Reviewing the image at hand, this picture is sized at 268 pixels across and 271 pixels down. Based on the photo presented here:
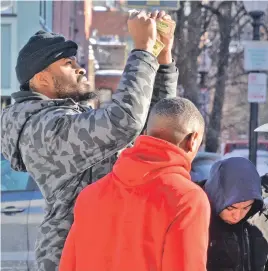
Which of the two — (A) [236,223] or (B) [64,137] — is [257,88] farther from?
(B) [64,137]

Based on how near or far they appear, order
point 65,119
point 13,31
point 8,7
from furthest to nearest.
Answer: point 8,7
point 13,31
point 65,119

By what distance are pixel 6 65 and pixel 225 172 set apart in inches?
413

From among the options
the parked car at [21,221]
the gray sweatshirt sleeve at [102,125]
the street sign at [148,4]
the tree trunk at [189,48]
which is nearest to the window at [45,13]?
the tree trunk at [189,48]

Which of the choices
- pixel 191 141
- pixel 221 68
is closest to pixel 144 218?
pixel 191 141

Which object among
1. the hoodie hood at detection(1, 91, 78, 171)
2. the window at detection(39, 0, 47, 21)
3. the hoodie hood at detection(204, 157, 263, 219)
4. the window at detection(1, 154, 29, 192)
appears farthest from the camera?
the window at detection(39, 0, 47, 21)

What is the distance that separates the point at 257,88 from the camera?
819 cm

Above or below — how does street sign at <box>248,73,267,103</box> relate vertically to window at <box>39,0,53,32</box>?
below

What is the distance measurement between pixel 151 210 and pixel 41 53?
33.7 inches

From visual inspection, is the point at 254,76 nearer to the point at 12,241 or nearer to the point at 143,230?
the point at 12,241

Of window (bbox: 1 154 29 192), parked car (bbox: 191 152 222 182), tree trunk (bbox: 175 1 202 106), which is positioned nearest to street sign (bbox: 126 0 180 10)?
parked car (bbox: 191 152 222 182)

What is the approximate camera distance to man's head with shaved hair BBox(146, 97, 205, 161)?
2.03 meters

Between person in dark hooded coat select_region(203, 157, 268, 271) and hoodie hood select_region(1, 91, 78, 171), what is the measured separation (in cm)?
71

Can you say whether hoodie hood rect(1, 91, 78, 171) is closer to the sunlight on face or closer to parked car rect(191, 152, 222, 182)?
the sunlight on face

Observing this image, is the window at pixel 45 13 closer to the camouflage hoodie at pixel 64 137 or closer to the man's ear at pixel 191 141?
the camouflage hoodie at pixel 64 137
